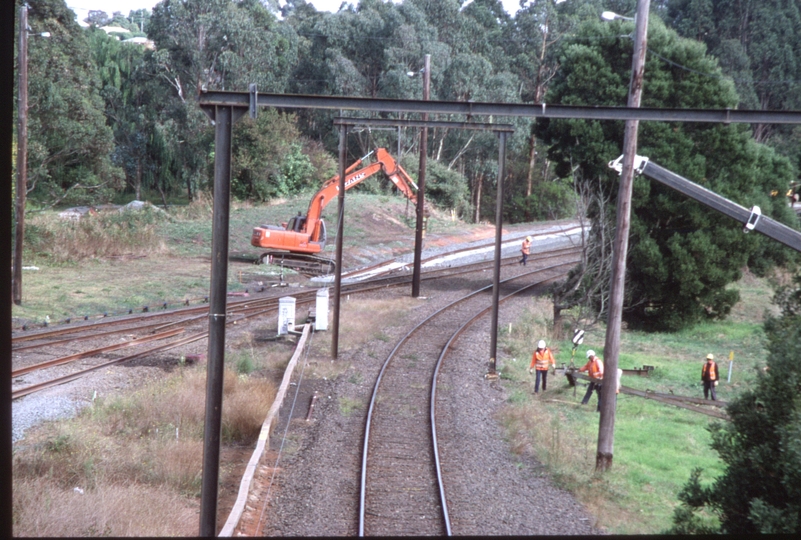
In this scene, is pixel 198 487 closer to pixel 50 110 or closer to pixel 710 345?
pixel 710 345

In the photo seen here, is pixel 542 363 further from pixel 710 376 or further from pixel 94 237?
pixel 94 237

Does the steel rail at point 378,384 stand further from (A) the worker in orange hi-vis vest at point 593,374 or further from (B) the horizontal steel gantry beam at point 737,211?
(B) the horizontal steel gantry beam at point 737,211

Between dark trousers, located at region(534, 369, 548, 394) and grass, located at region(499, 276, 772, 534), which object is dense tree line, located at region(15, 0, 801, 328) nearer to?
grass, located at region(499, 276, 772, 534)

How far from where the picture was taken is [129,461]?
10.3 metres

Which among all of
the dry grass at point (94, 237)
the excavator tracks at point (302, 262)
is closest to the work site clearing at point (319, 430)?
the dry grass at point (94, 237)

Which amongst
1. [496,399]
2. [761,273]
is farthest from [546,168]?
[496,399]

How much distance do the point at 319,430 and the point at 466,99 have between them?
149 feet

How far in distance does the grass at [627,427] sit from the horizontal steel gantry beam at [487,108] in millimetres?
2803

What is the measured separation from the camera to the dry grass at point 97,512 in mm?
7840

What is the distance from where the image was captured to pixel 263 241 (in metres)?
28.2

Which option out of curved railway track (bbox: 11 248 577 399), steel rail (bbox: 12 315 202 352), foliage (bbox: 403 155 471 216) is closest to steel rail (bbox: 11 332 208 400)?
curved railway track (bbox: 11 248 577 399)

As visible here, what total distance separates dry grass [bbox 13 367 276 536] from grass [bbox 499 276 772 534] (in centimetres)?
513

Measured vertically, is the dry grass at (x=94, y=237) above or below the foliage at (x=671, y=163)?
below

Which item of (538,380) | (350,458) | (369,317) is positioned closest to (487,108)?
(350,458)
